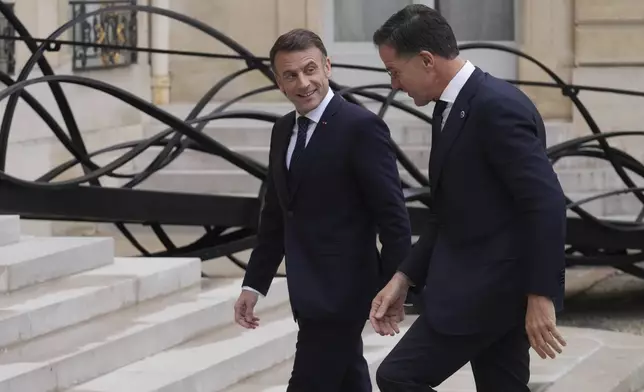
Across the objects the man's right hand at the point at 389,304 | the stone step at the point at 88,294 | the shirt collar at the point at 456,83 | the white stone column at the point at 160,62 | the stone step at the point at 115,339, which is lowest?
the stone step at the point at 115,339

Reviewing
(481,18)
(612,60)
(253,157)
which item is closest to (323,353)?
(253,157)

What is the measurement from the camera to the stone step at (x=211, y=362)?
18.0 feet

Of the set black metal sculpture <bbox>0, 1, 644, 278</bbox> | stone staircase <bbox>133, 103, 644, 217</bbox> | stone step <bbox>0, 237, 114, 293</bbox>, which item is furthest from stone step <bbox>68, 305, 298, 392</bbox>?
stone staircase <bbox>133, 103, 644, 217</bbox>

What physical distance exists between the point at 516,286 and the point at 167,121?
3752 mm

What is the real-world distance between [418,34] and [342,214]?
68 centimetres

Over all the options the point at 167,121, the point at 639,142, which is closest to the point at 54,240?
the point at 167,121

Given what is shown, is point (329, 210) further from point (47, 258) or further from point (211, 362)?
point (47, 258)

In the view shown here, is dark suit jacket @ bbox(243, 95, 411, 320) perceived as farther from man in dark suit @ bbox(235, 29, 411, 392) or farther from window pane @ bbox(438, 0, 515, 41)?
window pane @ bbox(438, 0, 515, 41)

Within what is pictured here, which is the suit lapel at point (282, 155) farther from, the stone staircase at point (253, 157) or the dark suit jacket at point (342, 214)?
the stone staircase at point (253, 157)

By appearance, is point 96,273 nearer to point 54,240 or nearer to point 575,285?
point 54,240

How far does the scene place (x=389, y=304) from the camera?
380 centimetres

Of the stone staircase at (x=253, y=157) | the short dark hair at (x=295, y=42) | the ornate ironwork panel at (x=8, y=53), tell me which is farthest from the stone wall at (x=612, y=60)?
the short dark hair at (x=295, y=42)

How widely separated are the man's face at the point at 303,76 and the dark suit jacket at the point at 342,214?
6 centimetres

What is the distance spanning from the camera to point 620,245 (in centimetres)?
860
